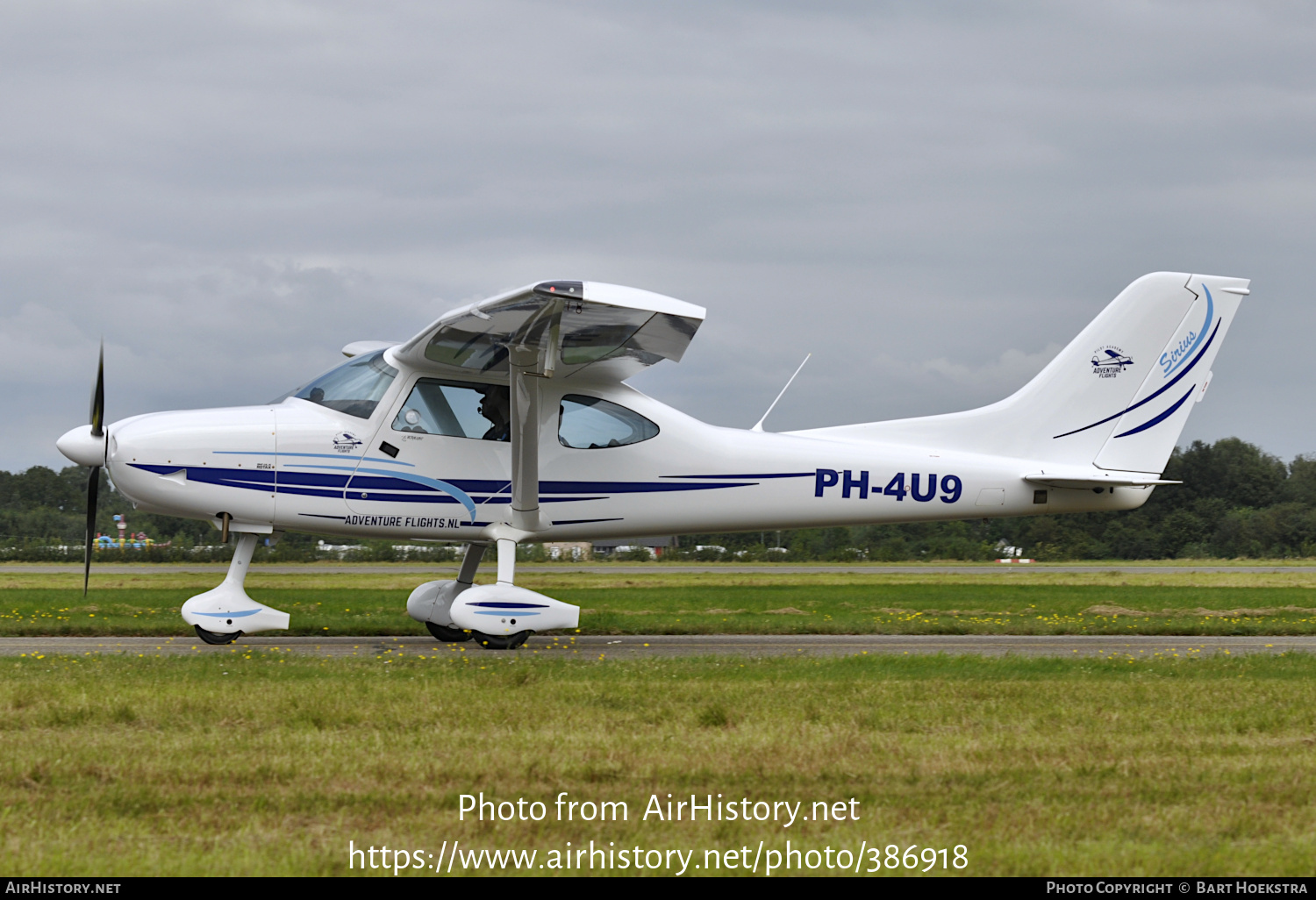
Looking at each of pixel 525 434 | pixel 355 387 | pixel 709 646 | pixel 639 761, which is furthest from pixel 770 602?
A: pixel 639 761

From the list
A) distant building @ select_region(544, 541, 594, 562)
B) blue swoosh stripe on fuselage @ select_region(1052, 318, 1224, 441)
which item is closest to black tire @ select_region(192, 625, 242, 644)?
blue swoosh stripe on fuselage @ select_region(1052, 318, 1224, 441)

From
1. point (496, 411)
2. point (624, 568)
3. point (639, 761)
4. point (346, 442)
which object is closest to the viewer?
point (639, 761)

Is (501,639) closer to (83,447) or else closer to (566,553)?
(83,447)

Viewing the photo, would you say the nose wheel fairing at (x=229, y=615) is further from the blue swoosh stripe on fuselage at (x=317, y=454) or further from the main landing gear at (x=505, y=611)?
the main landing gear at (x=505, y=611)

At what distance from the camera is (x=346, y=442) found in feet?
38.6

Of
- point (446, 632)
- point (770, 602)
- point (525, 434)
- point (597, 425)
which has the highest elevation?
point (597, 425)

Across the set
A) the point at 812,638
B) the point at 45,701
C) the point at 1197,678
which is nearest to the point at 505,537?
the point at 812,638

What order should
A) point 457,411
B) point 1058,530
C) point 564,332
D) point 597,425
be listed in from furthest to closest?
point 1058,530 < point 597,425 < point 457,411 < point 564,332

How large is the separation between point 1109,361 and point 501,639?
812 centimetres

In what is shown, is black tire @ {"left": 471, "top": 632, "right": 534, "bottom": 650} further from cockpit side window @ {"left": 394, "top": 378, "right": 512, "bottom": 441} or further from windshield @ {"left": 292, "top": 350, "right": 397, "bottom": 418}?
windshield @ {"left": 292, "top": 350, "right": 397, "bottom": 418}

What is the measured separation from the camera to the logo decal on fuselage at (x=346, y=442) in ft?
38.5

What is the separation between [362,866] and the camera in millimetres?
4203

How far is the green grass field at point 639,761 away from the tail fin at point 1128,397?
4710 millimetres

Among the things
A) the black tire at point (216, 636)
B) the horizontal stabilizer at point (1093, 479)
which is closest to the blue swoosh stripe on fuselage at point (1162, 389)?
the horizontal stabilizer at point (1093, 479)
